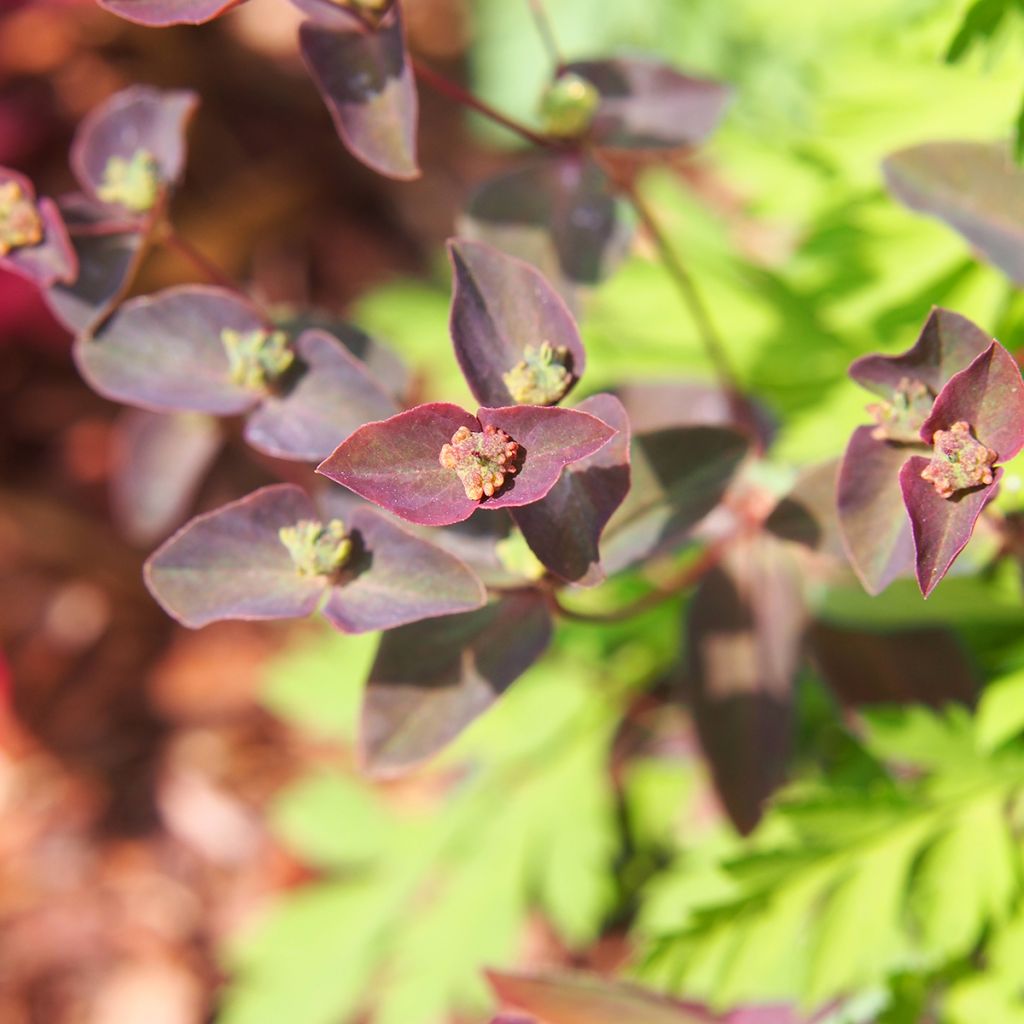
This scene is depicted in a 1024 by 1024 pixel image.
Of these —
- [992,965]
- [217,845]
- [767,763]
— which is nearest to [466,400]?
[767,763]

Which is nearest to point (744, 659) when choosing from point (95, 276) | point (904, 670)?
point (904, 670)

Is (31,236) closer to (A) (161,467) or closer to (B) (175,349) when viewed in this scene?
(B) (175,349)

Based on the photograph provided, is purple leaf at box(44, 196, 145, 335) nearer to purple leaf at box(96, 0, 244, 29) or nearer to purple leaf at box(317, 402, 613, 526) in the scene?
purple leaf at box(96, 0, 244, 29)

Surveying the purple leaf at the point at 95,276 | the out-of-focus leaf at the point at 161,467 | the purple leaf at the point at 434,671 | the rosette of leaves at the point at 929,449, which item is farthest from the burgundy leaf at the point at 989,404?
the out-of-focus leaf at the point at 161,467

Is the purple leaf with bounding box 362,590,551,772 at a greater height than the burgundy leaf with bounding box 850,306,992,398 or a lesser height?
lesser

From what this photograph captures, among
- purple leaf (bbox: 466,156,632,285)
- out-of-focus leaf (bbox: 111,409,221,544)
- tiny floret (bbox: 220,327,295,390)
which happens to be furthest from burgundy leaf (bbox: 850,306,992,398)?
out-of-focus leaf (bbox: 111,409,221,544)

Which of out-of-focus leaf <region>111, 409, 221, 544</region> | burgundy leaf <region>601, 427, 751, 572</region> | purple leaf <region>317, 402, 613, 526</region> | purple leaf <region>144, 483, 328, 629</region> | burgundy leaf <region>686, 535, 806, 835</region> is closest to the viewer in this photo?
purple leaf <region>317, 402, 613, 526</region>

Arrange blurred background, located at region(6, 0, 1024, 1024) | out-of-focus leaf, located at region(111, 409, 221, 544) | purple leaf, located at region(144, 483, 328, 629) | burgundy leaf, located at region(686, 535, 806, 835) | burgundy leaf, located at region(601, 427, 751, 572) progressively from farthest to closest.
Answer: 1. out-of-focus leaf, located at region(111, 409, 221, 544)
2. blurred background, located at region(6, 0, 1024, 1024)
3. burgundy leaf, located at region(686, 535, 806, 835)
4. burgundy leaf, located at region(601, 427, 751, 572)
5. purple leaf, located at region(144, 483, 328, 629)
